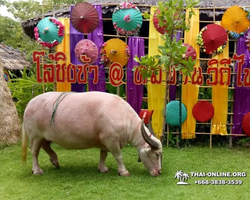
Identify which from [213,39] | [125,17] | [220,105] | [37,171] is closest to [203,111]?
[220,105]

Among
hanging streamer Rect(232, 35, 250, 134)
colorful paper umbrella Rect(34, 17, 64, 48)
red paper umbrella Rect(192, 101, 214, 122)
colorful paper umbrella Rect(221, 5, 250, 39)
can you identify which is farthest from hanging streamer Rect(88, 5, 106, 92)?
hanging streamer Rect(232, 35, 250, 134)

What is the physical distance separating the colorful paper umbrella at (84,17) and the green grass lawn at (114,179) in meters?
2.68

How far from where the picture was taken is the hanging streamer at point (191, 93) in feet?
20.0

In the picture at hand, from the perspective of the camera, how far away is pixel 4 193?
3820 millimetres

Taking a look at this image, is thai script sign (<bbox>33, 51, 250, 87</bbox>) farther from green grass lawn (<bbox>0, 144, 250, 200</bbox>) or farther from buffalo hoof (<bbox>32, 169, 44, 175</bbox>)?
buffalo hoof (<bbox>32, 169, 44, 175</bbox>)

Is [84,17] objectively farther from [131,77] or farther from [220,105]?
[220,105]

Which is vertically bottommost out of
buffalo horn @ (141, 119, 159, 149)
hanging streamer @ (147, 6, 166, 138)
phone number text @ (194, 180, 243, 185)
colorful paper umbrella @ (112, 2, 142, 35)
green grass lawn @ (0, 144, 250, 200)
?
green grass lawn @ (0, 144, 250, 200)

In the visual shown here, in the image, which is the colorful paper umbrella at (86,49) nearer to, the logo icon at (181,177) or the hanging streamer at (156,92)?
the hanging streamer at (156,92)

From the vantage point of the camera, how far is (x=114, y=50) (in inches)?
237

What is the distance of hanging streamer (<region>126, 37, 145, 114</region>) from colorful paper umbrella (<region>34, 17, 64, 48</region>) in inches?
60.8

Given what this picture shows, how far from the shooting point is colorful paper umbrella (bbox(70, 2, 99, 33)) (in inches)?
236

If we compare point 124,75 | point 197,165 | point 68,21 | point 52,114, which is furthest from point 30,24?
point 197,165

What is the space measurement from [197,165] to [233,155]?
3.82ft

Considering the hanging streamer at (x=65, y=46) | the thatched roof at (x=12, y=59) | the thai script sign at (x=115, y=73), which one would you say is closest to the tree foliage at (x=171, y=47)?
the thai script sign at (x=115, y=73)
